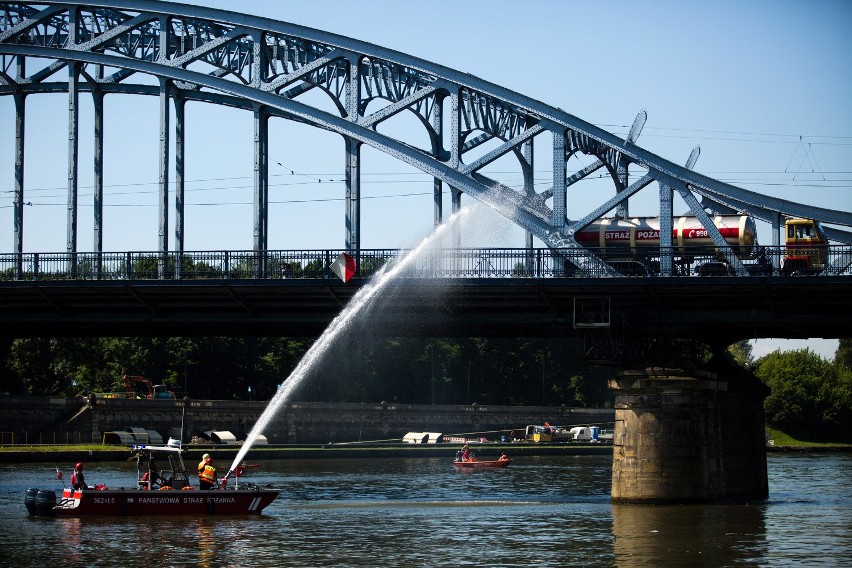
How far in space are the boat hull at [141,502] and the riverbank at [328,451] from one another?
138ft

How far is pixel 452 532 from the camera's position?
50.0m

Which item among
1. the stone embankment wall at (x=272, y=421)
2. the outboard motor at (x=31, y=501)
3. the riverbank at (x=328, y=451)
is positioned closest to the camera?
the outboard motor at (x=31, y=501)

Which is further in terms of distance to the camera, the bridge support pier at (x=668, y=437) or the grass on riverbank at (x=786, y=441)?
the grass on riverbank at (x=786, y=441)

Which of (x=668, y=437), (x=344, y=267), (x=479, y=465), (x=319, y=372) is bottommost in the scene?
(x=479, y=465)

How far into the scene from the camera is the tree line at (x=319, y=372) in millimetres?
141625

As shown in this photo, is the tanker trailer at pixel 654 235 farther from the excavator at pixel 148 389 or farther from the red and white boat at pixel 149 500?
the excavator at pixel 148 389

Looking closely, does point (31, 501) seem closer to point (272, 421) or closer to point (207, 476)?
point (207, 476)

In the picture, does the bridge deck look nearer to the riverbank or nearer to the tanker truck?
the tanker truck

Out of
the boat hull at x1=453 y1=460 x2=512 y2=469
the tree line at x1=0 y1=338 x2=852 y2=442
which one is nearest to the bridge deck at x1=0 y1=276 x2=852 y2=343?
the boat hull at x1=453 y1=460 x2=512 y2=469

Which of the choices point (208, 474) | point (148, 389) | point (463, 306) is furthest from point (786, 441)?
point (208, 474)

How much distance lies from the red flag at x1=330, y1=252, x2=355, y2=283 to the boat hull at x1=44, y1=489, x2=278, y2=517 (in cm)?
997

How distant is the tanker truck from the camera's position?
6025 cm

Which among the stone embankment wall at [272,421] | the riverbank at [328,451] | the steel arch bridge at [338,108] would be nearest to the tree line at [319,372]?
the riverbank at [328,451]

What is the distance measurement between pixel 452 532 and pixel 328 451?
6643cm
